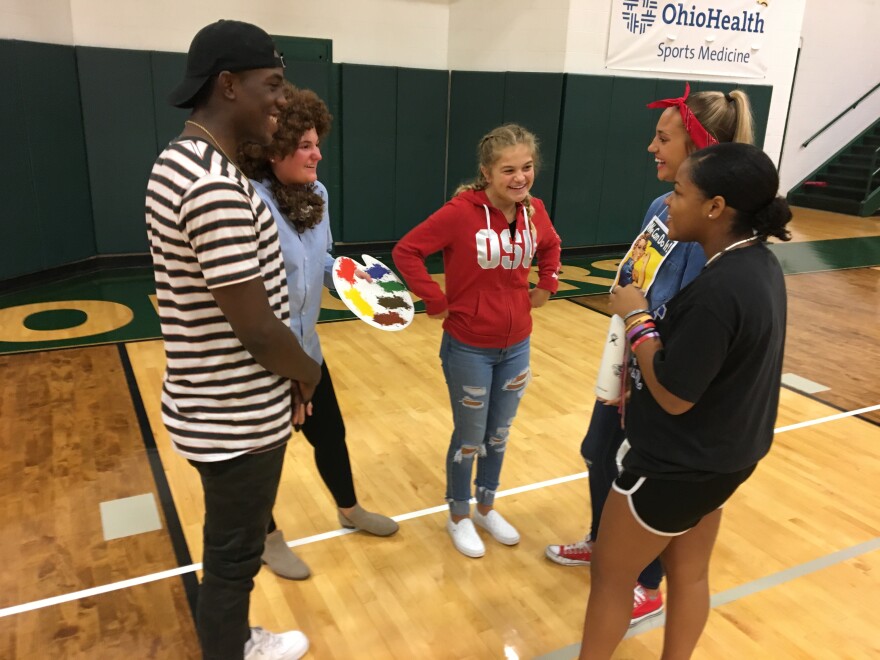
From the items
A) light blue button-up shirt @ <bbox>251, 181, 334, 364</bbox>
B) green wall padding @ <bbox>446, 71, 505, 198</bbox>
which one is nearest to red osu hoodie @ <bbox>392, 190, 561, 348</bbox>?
light blue button-up shirt @ <bbox>251, 181, 334, 364</bbox>

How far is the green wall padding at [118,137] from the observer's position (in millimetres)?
6309

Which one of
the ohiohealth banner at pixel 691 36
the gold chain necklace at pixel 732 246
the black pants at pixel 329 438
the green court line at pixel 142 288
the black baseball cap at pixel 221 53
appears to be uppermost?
the ohiohealth banner at pixel 691 36

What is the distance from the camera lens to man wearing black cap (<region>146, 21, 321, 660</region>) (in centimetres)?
127

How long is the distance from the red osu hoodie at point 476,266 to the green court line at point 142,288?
10.4 ft

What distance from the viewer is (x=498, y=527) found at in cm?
268

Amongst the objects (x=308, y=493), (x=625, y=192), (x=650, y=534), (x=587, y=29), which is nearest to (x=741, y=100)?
(x=650, y=534)

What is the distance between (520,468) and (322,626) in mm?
1362

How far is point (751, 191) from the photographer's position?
1398 mm

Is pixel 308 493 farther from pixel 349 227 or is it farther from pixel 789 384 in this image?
pixel 349 227

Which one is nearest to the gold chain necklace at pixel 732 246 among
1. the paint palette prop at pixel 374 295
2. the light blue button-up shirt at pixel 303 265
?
the light blue button-up shirt at pixel 303 265

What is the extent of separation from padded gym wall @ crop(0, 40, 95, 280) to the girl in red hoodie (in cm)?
471

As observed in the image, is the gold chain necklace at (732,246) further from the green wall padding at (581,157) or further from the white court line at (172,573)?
the green wall padding at (581,157)

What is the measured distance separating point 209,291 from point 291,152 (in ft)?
2.39

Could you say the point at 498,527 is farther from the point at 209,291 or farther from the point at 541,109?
the point at 541,109
